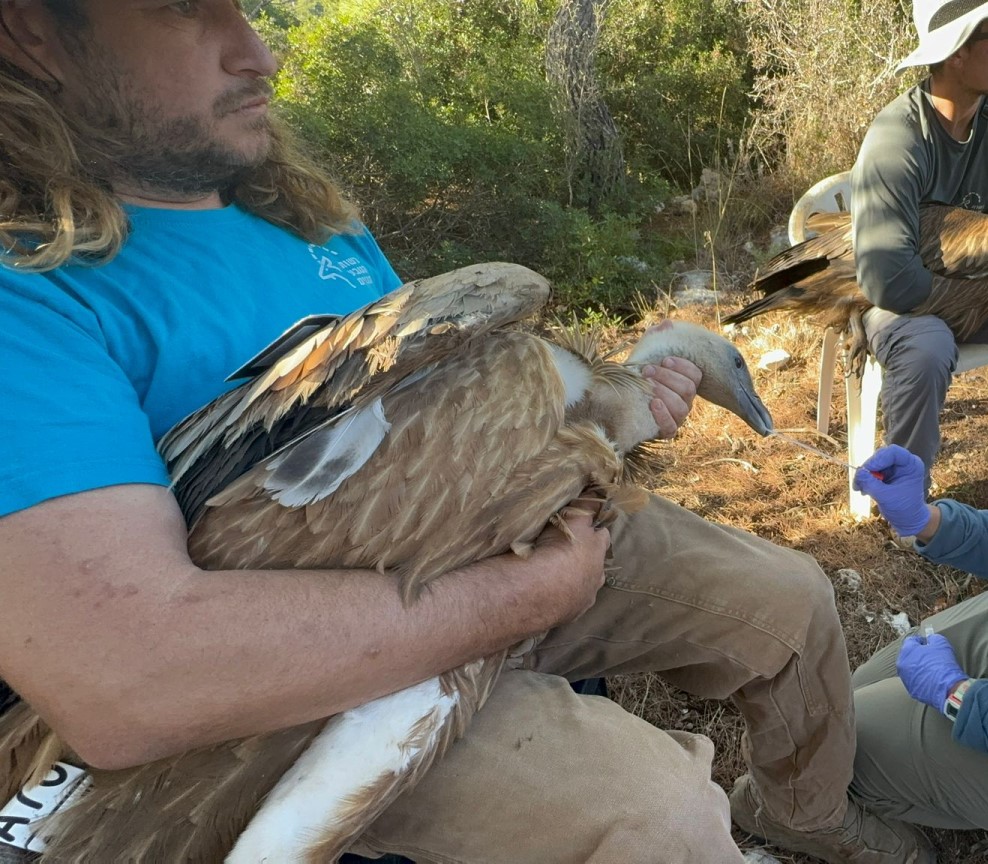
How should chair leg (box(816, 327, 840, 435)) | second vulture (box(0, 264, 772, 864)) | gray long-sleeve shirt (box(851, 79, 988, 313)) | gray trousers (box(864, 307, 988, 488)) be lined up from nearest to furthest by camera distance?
second vulture (box(0, 264, 772, 864)) < gray trousers (box(864, 307, 988, 488)) < gray long-sleeve shirt (box(851, 79, 988, 313)) < chair leg (box(816, 327, 840, 435))

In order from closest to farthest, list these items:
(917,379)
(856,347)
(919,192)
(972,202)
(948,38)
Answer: (917,379) → (948,38) → (919,192) → (972,202) → (856,347)

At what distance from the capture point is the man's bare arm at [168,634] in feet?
3.98

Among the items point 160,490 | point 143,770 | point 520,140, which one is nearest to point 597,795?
point 143,770

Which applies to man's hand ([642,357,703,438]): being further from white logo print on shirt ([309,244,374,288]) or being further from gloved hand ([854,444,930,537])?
white logo print on shirt ([309,244,374,288])

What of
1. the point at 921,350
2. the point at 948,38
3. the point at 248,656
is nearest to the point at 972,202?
the point at 948,38

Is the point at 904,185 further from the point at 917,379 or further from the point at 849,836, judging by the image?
the point at 849,836

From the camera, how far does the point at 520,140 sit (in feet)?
23.1

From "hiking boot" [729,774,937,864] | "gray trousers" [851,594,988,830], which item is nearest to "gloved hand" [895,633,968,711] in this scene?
"gray trousers" [851,594,988,830]

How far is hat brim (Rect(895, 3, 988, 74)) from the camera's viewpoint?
3.38m

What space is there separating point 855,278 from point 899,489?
1659 mm

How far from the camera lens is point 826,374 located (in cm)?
438

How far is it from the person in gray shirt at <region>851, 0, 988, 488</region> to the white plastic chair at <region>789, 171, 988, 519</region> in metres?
0.14

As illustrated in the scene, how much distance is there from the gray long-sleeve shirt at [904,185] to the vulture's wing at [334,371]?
99.0 inches

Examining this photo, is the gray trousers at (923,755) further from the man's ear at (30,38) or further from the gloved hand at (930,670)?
the man's ear at (30,38)
